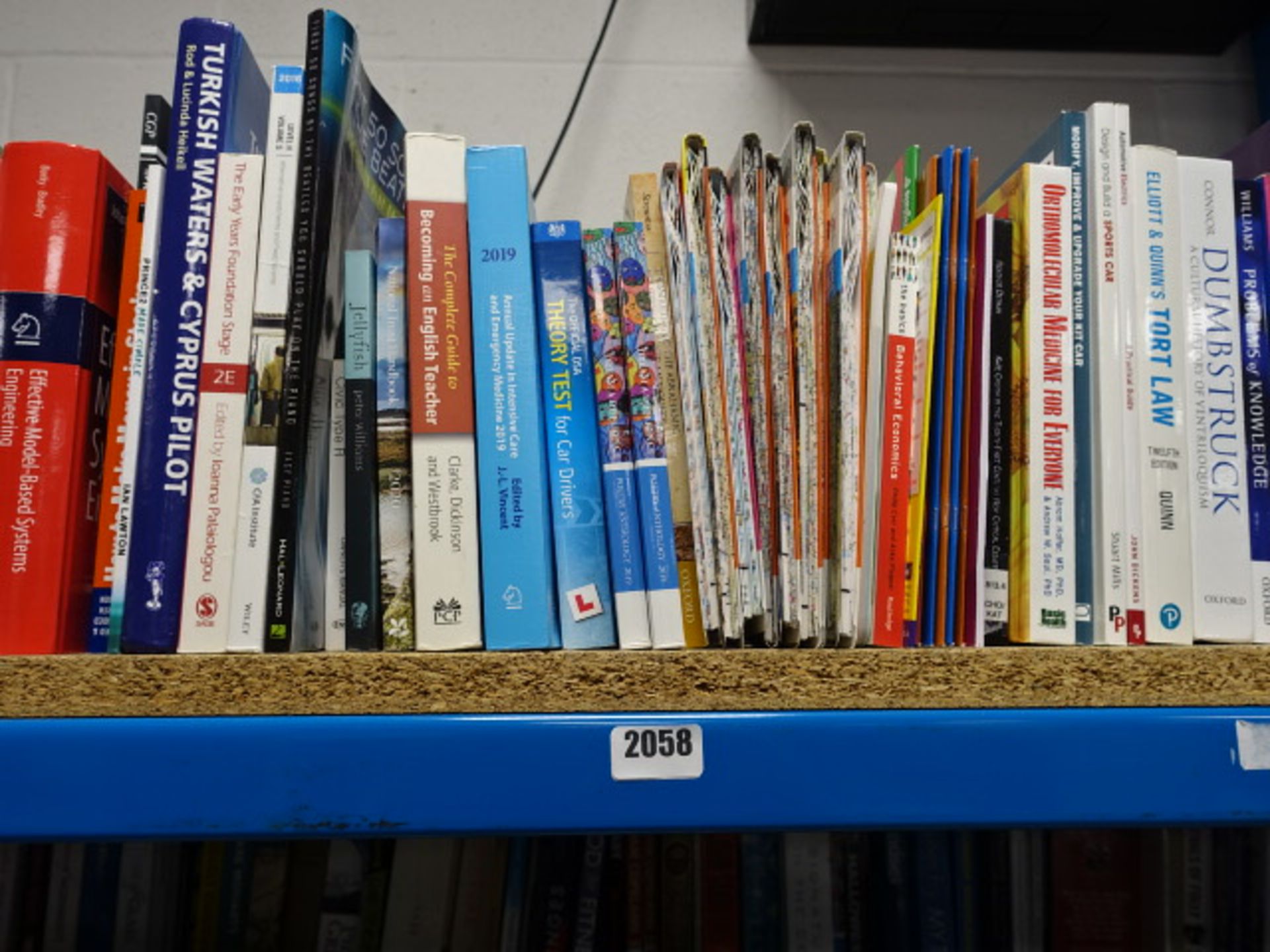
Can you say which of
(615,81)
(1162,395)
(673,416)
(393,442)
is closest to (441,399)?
(393,442)

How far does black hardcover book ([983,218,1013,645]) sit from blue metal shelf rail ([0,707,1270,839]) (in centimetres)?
9

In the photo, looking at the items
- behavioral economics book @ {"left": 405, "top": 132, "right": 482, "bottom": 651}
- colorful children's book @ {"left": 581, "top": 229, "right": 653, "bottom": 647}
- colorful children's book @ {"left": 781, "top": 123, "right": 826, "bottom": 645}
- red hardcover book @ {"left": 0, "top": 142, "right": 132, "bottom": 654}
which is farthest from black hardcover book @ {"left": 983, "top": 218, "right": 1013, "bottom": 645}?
red hardcover book @ {"left": 0, "top": 142, "right": 132, "bottom": 654}

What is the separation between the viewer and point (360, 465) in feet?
1.91

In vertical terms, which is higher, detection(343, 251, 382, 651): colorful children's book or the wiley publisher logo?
detection(343, 251, 382, 651): colorful children's book

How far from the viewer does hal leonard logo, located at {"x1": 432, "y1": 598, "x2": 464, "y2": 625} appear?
0.56 m

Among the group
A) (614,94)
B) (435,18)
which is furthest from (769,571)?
(435,18)

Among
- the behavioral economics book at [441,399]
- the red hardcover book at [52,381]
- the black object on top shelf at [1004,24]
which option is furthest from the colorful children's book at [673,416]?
the black object on top shelf at [1004,24]

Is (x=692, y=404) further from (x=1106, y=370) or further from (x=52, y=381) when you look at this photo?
(x=52, y=381)

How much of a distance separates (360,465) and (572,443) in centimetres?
13

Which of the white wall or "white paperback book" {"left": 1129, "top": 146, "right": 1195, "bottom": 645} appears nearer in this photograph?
"white paperback book" {"left": 1129, "top": 146, "right": 1195, "bottom": 645}

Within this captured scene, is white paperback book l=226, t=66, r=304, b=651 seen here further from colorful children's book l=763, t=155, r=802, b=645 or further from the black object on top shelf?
the black object on top shelf

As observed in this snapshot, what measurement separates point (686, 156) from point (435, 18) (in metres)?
0.53

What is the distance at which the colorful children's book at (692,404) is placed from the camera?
57 cm

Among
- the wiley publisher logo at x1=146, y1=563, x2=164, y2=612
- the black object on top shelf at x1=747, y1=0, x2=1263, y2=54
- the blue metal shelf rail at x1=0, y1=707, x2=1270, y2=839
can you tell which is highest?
the black object on top shelf at x1=747, y1=0, x2=1263, y2=54
